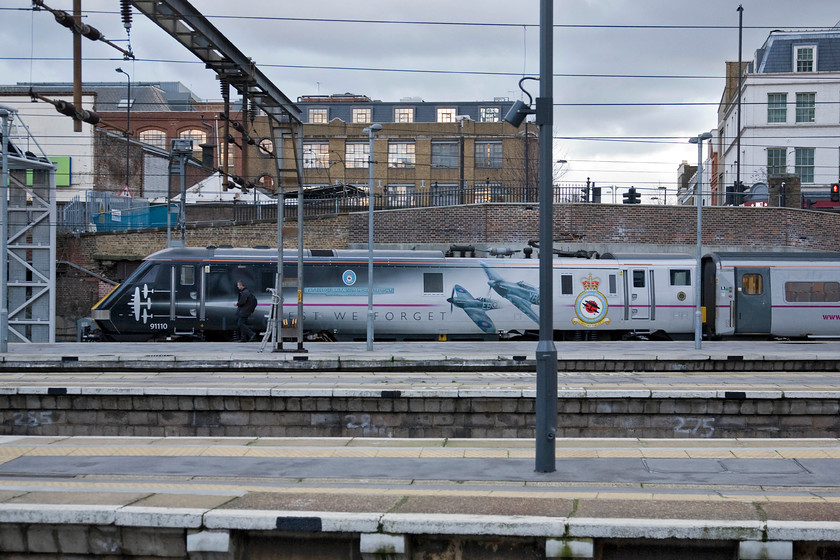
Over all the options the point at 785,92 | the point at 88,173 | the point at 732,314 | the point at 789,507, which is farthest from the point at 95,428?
the point at 785,92

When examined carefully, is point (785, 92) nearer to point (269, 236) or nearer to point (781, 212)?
point (781, 212)

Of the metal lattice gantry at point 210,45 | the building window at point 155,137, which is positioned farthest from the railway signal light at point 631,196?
the building window at point 155,137

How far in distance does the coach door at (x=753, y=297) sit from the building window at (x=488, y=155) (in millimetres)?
33148

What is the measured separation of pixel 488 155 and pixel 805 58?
21.6m

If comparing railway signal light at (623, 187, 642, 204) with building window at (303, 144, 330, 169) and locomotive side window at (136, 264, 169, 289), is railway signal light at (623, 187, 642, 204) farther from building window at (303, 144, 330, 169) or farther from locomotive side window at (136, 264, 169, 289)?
building window at (303, 144, 330, 169)

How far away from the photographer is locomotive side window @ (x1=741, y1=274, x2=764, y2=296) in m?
28.8

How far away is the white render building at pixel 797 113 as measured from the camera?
55.7 metres

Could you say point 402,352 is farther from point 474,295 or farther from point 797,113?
point 797,113

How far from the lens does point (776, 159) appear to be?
56250mm

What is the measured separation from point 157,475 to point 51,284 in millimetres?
19110

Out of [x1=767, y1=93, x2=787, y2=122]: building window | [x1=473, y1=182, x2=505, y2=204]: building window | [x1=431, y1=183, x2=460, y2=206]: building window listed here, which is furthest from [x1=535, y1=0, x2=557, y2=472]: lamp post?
[x1=767, y1=93, x2=787, y2=122]: building window

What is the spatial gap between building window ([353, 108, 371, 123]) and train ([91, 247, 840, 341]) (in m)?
39.8

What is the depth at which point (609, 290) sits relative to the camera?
2861 centimetres

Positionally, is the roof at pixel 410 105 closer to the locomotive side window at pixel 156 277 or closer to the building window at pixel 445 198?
the building window at pixel 445 198
